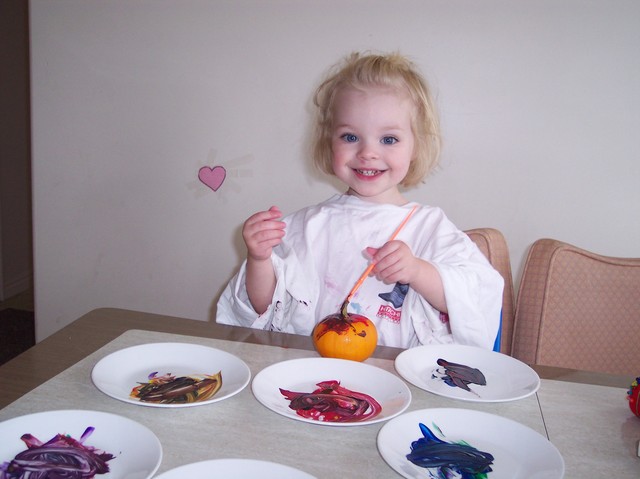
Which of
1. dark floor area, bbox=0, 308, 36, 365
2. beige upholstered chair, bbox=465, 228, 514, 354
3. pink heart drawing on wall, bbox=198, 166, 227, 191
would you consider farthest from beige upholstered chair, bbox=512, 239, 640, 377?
dark floor area, bbox=0, 308, 36, 365

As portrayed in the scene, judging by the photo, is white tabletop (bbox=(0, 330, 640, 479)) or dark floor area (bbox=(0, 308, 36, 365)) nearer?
white tabletop (bbox=(0, 330, 640, 479))

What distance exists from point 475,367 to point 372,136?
574mm

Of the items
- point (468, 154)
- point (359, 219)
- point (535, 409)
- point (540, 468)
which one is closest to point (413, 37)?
point (468, 154)

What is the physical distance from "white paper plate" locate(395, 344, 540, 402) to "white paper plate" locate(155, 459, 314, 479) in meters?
0.31

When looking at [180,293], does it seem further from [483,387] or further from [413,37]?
[483,387]

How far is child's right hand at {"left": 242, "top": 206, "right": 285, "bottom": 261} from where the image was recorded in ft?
3.67

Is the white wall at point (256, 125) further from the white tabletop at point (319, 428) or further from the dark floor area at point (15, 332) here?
the white tabletop at point (319, 428)

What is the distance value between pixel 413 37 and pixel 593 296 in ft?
3.18

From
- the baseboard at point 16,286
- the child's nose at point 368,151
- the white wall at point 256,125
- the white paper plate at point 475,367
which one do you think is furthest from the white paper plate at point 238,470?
the baseboard at point 16,286

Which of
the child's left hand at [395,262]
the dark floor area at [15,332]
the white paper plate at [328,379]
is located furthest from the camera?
the dark floor area at [15,332]

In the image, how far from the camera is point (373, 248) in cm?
130

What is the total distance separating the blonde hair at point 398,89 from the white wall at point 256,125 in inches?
18.5

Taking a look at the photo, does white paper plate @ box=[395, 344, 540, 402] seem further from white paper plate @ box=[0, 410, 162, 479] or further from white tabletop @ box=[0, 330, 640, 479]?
white paper plate @ box=[0, 410, 162, 479]

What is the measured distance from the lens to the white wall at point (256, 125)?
71.6 inches
